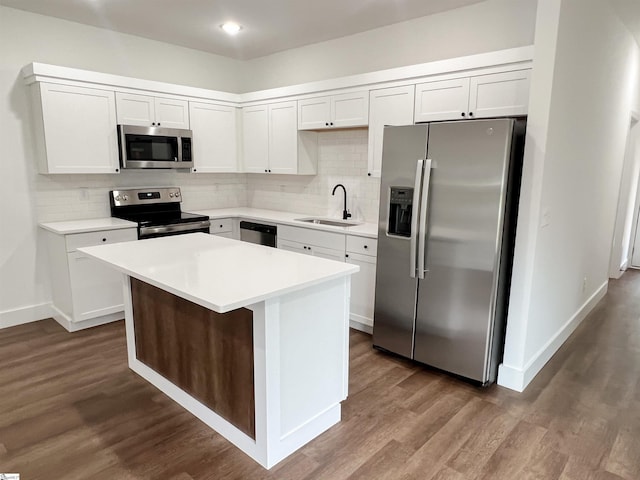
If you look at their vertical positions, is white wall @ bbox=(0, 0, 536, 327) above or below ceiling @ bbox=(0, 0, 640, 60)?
below

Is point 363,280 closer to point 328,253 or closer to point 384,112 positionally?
point 328,253

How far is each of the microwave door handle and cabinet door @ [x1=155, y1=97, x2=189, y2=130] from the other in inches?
112

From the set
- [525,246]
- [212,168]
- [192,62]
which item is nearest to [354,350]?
[525,246]

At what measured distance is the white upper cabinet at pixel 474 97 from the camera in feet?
9.62

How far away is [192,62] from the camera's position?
15.9ft

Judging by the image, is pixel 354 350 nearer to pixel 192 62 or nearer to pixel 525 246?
pixel 525 246

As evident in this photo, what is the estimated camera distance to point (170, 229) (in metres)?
4.14

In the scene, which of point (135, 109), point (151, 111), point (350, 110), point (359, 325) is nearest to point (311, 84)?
point (350, 110)

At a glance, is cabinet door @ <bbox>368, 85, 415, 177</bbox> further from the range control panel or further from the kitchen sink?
the range control panel

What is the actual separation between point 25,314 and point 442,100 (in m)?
4.20

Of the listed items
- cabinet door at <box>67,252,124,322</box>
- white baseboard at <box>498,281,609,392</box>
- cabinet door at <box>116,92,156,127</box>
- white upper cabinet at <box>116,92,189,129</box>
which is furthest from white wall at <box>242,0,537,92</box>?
cabinet door at <box>67,252,124,322</box>

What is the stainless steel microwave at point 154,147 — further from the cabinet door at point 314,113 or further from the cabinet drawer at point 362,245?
the cabinet drawer at point 362,245

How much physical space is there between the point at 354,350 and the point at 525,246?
5.02ft

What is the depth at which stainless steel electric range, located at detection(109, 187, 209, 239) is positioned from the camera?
4.07 metres
